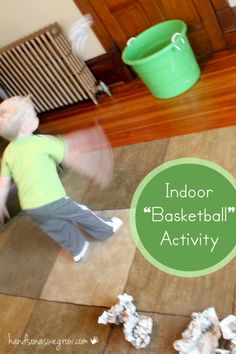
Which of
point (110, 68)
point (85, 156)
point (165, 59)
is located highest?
point (85, 156)

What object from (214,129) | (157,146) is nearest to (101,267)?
(157,146)

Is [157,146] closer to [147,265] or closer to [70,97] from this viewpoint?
[147,265]

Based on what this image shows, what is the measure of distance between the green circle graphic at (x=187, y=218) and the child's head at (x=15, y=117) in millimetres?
721

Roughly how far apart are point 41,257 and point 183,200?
0.83 meters

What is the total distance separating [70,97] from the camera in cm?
311

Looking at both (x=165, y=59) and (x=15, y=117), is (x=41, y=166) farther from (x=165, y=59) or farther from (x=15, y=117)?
(x=165, y=59)

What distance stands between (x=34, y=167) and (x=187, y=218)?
73cm

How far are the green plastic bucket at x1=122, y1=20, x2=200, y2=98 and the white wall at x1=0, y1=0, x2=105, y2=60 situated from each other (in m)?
0.42

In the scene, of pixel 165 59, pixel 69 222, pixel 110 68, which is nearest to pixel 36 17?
pixel 110 68

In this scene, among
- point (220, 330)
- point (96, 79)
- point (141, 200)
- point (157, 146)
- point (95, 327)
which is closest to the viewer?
point (220, 330)

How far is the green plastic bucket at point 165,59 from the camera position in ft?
7.35

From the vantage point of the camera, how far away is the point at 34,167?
1523 millimetres

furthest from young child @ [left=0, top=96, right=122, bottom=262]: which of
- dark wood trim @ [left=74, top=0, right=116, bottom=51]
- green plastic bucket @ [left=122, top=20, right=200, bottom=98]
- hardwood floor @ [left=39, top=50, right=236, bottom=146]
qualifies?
dark wood trim @ [left=74, top=0, right=116, bottom=51]

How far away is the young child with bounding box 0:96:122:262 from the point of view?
4.85ft
